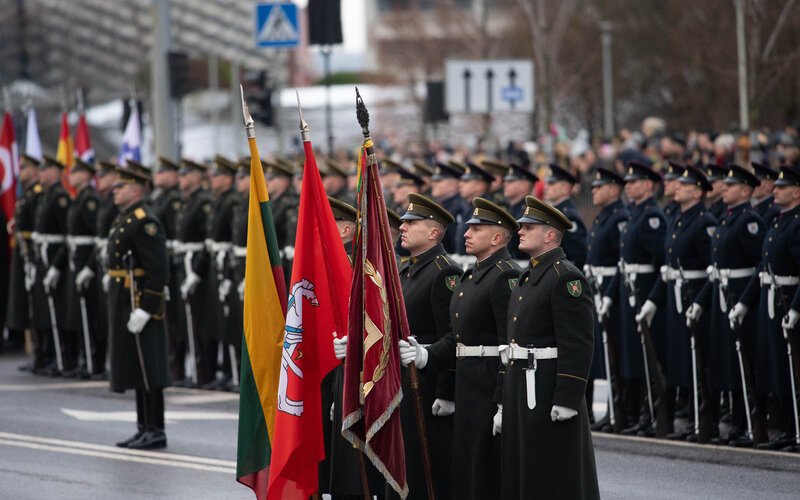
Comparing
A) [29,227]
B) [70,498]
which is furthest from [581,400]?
[29,227]

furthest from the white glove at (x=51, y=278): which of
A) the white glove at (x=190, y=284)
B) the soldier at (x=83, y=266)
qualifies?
the white glove at (x=190, y=284)

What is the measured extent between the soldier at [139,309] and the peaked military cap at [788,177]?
4.77 meters

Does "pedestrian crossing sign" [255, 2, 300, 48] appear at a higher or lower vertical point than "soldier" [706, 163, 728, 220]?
higher

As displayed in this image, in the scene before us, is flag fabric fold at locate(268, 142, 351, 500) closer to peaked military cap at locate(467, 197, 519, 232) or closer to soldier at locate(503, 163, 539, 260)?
peaked military cap at locate(467, 197, 519, 232)

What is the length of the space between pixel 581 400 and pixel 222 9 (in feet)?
240

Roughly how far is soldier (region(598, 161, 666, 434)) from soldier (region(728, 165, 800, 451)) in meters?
1.05

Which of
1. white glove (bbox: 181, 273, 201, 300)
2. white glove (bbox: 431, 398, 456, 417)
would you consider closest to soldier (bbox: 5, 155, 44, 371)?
white glove (bbox: 181, 273, 201, 300)

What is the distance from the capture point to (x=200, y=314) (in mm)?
16656

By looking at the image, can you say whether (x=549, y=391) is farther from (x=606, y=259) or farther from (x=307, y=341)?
(x=606, y=259)

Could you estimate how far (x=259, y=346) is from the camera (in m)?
9.38

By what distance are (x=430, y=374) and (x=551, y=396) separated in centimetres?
85

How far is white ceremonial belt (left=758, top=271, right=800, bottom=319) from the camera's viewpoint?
11977mm

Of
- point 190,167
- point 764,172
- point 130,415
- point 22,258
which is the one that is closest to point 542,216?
point 764,172

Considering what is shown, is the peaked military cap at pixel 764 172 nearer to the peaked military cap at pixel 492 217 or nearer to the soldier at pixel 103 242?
the peaked military cap at pixel 492 217
